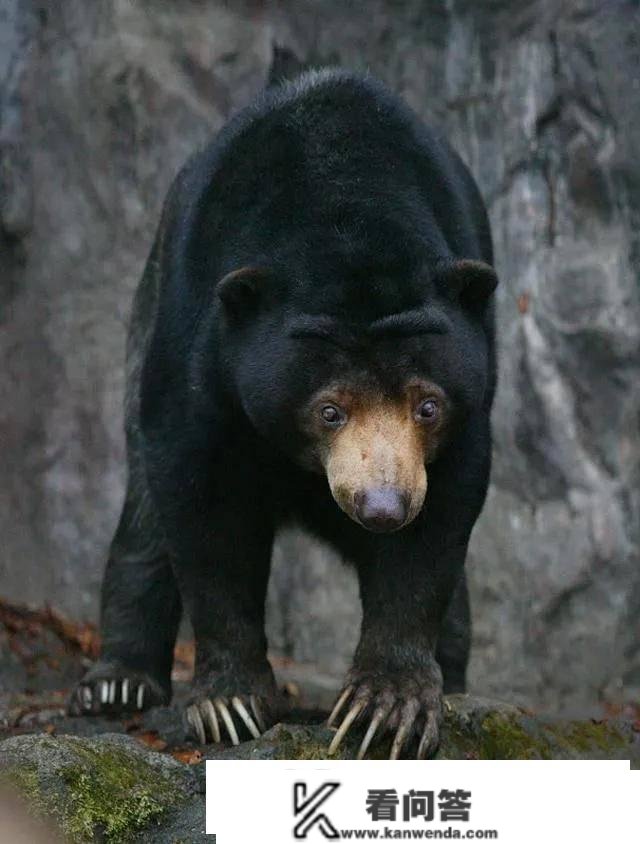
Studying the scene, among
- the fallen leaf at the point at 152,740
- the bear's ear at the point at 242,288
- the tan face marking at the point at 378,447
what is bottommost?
the fallen leaf at the point at 152,740

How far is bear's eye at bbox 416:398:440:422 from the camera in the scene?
5.31 m

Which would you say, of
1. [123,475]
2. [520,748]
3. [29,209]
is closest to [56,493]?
[123,475]

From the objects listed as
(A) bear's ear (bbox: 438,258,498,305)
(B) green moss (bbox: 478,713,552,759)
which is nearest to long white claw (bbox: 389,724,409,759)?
(B) green moss (bbox: 478,713,552,759)

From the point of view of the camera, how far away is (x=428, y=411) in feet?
17.5

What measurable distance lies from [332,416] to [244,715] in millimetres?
1300

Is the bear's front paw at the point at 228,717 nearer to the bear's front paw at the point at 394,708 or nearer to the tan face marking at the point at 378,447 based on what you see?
the bear's front paw at the point at 394,708

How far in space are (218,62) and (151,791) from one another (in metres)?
6.84

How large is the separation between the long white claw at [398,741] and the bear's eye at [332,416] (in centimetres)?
103

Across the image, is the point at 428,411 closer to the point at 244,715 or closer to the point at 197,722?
the point at 244,715

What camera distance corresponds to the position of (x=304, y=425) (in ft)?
17.8

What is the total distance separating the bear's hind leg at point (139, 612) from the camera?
288 inches

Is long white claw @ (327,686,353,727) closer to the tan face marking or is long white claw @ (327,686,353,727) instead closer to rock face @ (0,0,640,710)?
the tan face marking

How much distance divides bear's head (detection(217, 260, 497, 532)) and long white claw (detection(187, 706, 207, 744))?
108 cm

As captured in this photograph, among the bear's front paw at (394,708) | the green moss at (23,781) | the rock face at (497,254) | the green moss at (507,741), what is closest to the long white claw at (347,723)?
the bear's front paw at (394,708)
